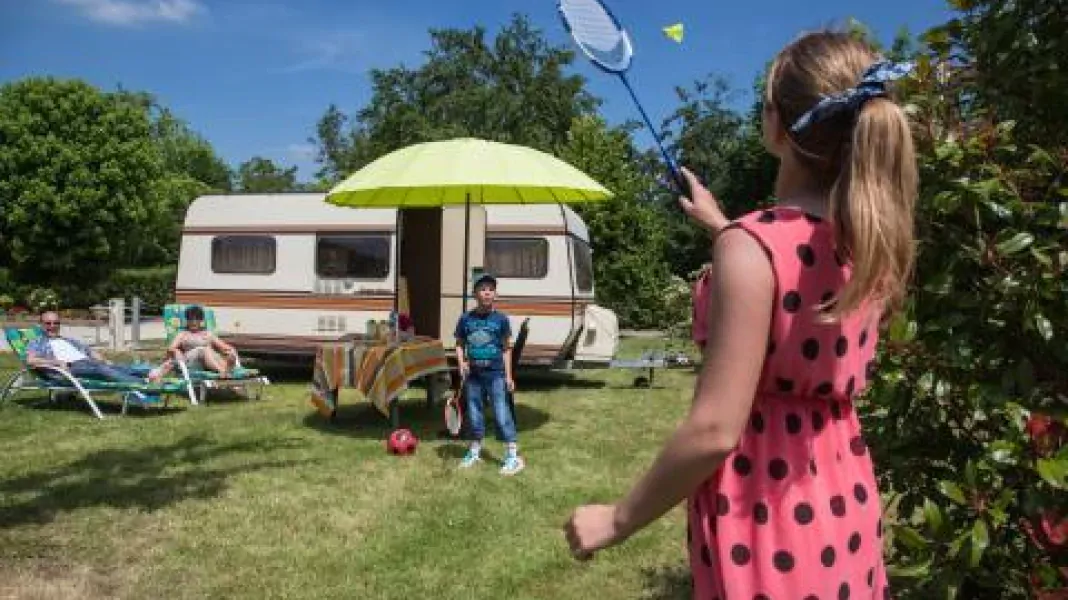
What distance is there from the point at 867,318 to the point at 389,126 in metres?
42.3

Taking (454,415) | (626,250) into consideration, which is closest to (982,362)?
(454,415)

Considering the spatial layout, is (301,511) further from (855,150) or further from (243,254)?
(243,254)

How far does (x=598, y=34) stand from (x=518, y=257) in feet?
36.4

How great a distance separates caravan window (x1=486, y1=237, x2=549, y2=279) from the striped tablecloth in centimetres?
407

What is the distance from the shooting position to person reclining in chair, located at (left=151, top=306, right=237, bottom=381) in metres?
11.5

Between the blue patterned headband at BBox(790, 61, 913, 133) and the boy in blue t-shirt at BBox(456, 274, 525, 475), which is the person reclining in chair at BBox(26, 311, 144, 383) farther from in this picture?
the blue patterned headband at BBox(790, 61, 913, 133)

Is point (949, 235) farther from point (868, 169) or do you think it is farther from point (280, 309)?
point (280, 309)

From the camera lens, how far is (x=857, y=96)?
1497 mm

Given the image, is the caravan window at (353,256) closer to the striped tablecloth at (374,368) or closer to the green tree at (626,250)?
the striped tablecloth at (374,368)

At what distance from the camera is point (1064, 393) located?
269 cm

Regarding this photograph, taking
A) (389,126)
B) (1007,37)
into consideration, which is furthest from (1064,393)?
(389,126)

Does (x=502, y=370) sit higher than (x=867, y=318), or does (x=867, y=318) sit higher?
(x=867, y=318)

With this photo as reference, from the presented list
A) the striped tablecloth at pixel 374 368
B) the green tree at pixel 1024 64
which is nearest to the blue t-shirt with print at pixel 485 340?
the striped tablecloth at pixel 374 368

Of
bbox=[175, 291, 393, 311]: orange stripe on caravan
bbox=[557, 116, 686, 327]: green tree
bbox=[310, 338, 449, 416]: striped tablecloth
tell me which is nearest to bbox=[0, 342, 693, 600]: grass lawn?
bbox=[310, 338, 449, 416]: striped tablecloth
